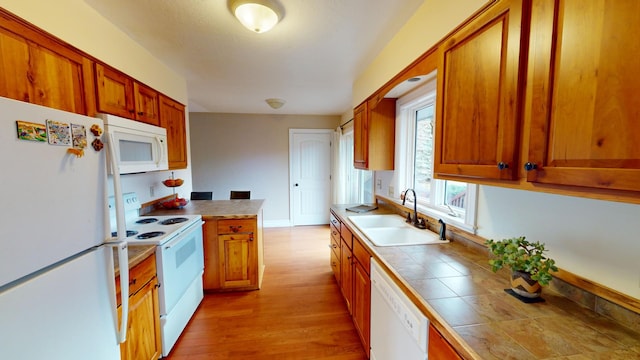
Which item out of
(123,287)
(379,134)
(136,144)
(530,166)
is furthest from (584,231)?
(136,144)

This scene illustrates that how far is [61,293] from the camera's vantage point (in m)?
0.83

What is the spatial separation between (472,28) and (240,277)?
2.80 metres

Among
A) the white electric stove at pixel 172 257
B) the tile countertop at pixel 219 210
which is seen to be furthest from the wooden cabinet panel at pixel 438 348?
the tile countertop at pixel 219 210

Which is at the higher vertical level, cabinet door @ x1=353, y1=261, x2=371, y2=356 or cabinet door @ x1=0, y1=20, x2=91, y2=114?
cabinet door @ x1=0, y1=20, x2=91, y2=114

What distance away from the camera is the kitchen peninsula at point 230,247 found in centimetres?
252

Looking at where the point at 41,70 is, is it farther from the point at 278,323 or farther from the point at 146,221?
the point at 278,323

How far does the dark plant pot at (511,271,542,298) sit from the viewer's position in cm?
94

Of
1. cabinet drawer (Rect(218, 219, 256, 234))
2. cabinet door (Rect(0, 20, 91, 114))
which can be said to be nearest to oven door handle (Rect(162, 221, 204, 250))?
cabinet drawer (Rect(218, 219, 256, 234))

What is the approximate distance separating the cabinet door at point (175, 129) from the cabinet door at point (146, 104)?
0.32ft

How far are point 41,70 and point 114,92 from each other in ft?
1.73

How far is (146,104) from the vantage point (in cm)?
222

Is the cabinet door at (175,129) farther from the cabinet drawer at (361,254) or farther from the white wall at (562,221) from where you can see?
the white wall at (562,221)

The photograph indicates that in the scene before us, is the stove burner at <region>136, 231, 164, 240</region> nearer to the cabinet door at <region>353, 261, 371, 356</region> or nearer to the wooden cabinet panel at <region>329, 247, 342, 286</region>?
the cabinet door at <region>353, 261, 371, 356</region>

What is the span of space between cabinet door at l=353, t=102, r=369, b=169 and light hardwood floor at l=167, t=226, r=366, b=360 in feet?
4.85
